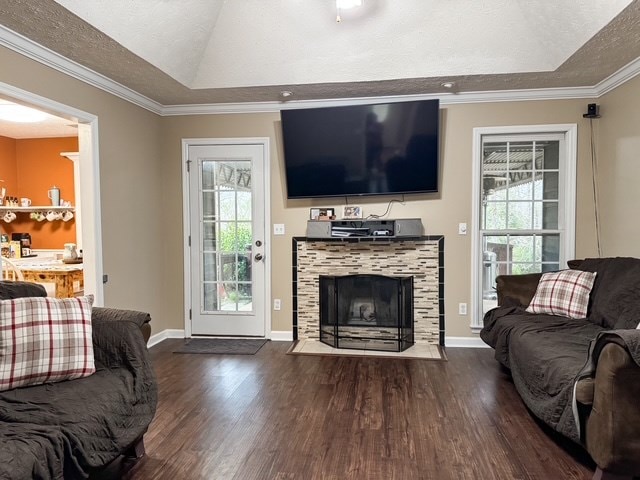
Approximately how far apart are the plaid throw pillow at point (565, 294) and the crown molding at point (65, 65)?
3923 millimetres

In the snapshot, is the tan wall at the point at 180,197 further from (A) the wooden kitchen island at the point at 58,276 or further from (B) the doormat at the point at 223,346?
(A) the wooden kitchen island at the point at 58,276

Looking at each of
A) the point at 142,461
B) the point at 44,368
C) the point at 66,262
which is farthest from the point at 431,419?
the point at 66,262

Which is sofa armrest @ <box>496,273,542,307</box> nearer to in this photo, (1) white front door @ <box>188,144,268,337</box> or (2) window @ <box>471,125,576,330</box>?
(2) window @ <box>471,125,576,330</box>

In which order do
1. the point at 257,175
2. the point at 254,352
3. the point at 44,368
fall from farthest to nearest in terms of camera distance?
the point at 257,175 < the point at 254,352 < the point at 44,368

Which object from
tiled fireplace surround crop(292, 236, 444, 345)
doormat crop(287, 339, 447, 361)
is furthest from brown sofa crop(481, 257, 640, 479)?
tiled fireplace surround crop(292, 236, 444, 345)

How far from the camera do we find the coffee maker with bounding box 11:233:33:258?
18.6ft

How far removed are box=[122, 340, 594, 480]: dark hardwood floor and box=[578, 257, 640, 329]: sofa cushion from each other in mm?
813

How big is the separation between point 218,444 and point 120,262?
2105 mm

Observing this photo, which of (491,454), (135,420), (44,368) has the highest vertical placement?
(44,368)

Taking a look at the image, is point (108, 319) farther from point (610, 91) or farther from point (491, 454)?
point (610, 91)

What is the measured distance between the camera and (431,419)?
263 cm

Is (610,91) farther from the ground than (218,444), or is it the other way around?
(610,91)

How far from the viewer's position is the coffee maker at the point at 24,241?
223 inches

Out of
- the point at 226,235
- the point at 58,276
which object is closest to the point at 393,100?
the point at 226,235
